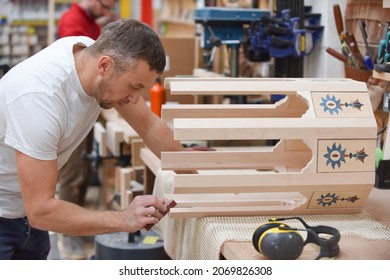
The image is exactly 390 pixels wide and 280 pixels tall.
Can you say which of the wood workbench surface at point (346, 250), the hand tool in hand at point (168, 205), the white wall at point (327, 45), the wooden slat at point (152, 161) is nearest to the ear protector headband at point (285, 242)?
the wood workbench surface at point (346, 250)

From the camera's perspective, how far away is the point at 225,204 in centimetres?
171

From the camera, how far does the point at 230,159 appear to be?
176cm

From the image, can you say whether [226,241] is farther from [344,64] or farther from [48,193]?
[344,64]

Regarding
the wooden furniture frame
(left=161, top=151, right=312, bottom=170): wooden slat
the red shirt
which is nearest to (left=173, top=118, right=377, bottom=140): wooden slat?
the wooden furniture frame

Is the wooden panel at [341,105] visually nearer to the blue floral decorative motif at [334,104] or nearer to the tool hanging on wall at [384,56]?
the blue floral decorative motif at [334,104]

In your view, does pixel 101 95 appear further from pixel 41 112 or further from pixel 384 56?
pixel 384 56

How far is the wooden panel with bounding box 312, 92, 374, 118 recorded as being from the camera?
1.64 metres

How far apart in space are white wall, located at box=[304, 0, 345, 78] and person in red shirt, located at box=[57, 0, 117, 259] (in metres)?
1.78

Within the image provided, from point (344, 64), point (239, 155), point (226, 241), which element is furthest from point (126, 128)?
point (226, 241)

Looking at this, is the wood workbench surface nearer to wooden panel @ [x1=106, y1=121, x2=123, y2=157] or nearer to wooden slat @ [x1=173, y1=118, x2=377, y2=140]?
wooden slat @ [x1=173, y1=118, x2=377, y2=140]

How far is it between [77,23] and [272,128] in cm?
279

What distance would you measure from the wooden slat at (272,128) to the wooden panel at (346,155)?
2cm

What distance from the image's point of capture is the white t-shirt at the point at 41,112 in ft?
5.29

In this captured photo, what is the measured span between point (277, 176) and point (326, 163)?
0.13 m
